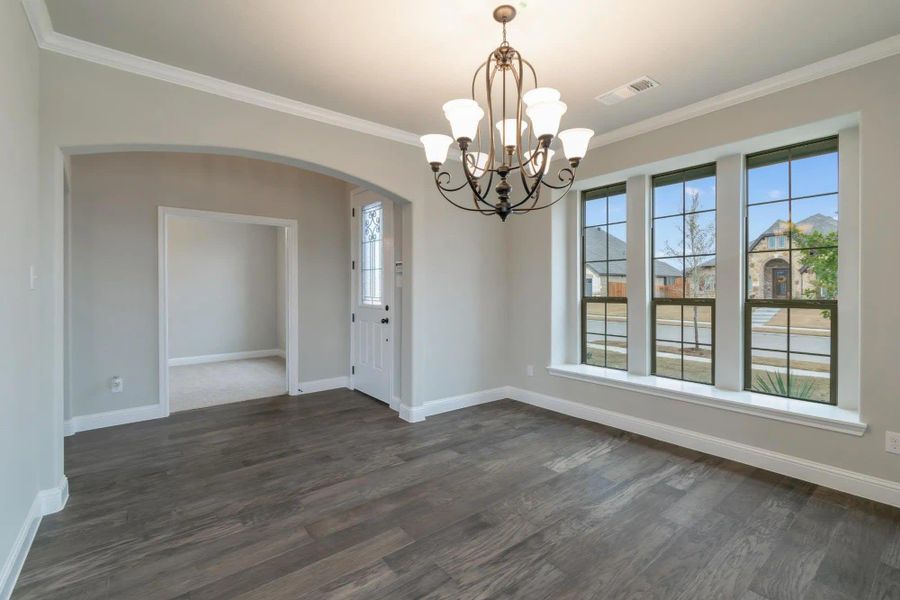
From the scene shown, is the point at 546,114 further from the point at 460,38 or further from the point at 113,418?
the point at 113,418

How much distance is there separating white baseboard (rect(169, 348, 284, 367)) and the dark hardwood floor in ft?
12.5

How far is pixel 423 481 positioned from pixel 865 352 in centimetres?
292

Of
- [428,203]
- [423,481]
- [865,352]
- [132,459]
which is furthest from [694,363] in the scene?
[132,459]

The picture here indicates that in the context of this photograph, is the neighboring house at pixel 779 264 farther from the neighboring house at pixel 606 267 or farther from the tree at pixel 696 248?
the neighboring house at pixel 606 267

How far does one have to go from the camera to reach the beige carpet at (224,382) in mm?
4941

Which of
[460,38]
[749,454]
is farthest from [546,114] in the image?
[749,454]

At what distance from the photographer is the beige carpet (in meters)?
4.94

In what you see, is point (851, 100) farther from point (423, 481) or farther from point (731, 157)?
point (423, 481)

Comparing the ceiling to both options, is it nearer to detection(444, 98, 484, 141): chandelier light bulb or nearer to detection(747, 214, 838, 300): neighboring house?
detection(444, 98, 484, 141): chandelier light bulb

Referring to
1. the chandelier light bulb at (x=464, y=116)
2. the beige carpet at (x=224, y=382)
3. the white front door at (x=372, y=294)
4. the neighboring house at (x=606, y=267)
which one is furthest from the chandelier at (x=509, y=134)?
the beige carpet at (x=224, y=382)

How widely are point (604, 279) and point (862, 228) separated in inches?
78.4

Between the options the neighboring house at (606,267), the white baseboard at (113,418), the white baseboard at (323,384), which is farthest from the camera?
the white baseboard at (323,384)

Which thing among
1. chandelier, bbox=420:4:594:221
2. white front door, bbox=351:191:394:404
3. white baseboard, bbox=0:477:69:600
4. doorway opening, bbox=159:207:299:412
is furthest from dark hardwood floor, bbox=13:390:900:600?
doorway opening, bbox=159:207:299:412

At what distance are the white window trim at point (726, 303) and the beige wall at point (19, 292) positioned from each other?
13.0 ft
